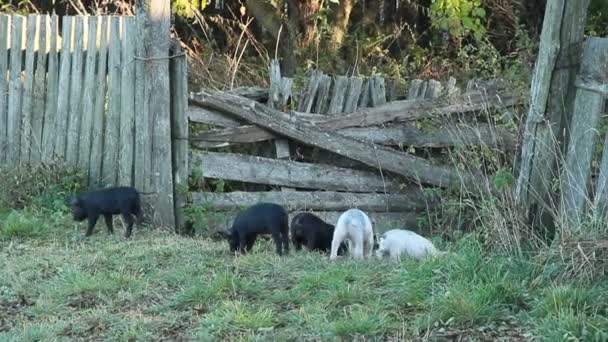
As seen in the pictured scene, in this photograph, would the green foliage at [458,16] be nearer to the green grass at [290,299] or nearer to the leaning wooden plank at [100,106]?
the leaning wooden plank at [100,106]

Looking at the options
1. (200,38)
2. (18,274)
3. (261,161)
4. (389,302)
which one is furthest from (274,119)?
(200,38)

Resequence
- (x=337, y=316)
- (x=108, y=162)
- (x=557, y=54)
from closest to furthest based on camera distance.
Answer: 1. (x=337, y=316)
2. (x=557, y=54)
3. (x=108, y=162)

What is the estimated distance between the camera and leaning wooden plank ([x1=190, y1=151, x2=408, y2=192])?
1013 cm

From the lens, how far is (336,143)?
1033cm

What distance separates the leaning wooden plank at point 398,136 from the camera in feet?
32.8

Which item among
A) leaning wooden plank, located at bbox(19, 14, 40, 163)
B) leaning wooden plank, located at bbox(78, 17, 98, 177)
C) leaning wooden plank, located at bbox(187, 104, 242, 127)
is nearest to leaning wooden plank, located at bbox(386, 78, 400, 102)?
leaning wooden plank, located at bbox(187, 104, 242, 127)

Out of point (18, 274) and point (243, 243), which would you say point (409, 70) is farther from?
point (18, 274)

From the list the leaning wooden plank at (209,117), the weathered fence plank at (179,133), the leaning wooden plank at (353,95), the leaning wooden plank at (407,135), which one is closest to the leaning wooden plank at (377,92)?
the leaning wooden plank at (353,95)

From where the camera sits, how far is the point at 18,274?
7.46 meters

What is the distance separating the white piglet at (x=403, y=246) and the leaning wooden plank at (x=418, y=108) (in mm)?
2491

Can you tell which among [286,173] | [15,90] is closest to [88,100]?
[15,90]

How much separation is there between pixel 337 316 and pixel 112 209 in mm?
3900

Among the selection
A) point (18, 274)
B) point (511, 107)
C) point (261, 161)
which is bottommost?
point (18, 274)

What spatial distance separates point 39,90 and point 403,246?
487cm
